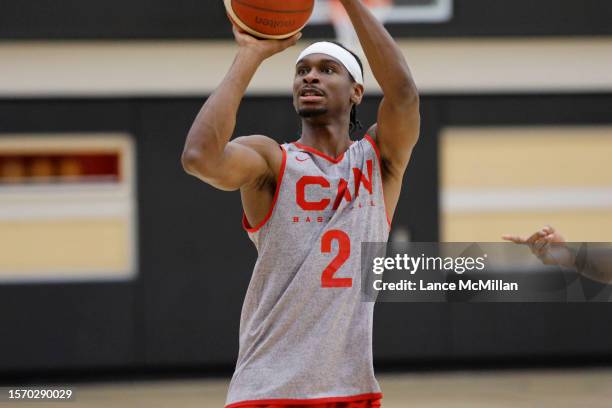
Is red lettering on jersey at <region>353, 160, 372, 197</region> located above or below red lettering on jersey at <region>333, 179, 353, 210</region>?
above

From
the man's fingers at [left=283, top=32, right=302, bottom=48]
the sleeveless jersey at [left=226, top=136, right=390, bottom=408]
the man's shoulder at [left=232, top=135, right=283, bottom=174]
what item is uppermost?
the man's fingers at [left=283, top=32, right=302, bottom=48]

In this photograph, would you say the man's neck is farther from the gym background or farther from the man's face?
the gym background

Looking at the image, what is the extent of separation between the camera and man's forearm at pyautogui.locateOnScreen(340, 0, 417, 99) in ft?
10.9

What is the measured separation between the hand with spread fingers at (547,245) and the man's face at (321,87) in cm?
79

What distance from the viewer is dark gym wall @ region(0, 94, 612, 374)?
30.5 ft

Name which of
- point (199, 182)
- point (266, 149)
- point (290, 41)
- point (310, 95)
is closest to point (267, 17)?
point (290, 41)

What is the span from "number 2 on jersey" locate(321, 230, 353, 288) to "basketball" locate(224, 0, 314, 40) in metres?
0.71

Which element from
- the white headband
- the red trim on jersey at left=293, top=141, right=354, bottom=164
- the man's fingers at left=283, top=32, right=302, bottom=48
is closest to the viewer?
the man's fingers at left=283, top=32, right=302, bottom=48

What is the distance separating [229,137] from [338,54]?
0.76 metres

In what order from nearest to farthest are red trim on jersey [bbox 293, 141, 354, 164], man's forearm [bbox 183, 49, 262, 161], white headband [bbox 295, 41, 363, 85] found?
1. man's forearm [bbox 183, 49, 262, 161]
2. red trim on jersey [bbox 293, 141, 354, 164]
3. white headband [bbox 295, 41, 363, 85]

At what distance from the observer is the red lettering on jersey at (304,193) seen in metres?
3.42

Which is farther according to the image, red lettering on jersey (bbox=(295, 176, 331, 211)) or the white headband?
the white headband

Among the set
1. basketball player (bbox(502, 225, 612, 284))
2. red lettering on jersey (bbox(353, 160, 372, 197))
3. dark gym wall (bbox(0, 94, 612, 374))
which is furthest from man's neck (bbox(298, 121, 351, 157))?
dark gym wall (bbox(0, 94, 612, 374))

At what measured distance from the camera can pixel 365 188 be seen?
349 cm
